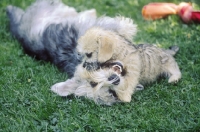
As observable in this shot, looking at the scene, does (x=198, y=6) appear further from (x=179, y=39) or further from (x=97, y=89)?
(x=97, y=89)

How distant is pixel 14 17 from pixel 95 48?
2.77 meters

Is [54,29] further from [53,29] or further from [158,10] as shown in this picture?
[158,10]

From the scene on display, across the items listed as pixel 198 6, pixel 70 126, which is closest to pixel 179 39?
pixel 198 6

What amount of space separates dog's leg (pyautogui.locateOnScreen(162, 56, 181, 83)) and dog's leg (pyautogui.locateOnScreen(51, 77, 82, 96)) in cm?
128

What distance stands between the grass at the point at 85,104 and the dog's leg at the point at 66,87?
100mm

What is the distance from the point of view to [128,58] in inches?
180

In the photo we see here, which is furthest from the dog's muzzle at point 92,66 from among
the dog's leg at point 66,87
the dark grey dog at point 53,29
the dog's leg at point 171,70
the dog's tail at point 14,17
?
the dog's tail at point 14,17

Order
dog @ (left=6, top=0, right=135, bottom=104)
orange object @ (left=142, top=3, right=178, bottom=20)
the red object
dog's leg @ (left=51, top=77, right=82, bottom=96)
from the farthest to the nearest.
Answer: orange object @ (left=142, top=3, right=178, bottom=20)
the red object
dog @ (left=6, top=0, right=135, bottom=104)
dog's leg @ (left=51, top=77, right=82, bottom=96)

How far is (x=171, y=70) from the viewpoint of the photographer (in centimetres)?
518

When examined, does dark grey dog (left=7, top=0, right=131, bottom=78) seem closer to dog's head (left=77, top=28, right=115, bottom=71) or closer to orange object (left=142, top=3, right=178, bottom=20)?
dog's head (left=77, top=28, right=115, bottom=71)

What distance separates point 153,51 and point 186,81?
59cm

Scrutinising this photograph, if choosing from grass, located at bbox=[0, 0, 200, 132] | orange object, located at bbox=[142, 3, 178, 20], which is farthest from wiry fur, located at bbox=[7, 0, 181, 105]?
orange object, located at bbox=[142, 3, 178, 20]

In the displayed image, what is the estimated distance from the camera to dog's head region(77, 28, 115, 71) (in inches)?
172

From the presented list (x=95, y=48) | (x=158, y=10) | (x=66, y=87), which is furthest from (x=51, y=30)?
(x=158, y=10)
